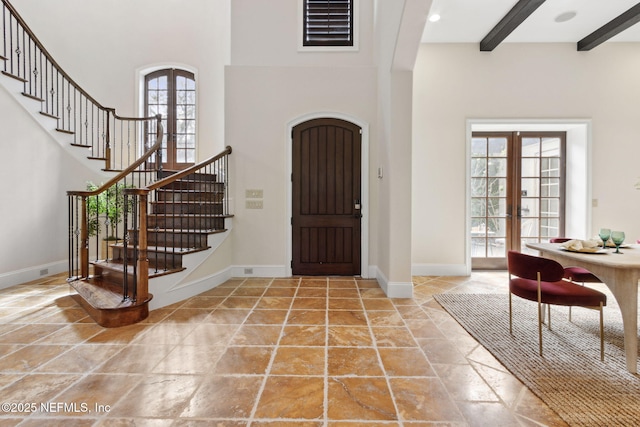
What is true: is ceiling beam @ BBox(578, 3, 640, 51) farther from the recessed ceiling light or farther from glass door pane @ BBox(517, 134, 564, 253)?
glass door pane @ BBox(517, 134, 564, 253)

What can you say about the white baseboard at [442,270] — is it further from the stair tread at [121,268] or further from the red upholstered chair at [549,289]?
the stair tread at [121,268]

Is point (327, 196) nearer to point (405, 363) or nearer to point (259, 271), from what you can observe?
point (259, 271)

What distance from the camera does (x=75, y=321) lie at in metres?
2.80

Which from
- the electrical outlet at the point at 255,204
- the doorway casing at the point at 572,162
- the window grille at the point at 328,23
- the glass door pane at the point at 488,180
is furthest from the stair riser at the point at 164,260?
the glass door pane at the point at 488,180

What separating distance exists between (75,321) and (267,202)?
8.45 ft

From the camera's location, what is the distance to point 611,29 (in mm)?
4008

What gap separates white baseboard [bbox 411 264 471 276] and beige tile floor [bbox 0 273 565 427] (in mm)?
1381

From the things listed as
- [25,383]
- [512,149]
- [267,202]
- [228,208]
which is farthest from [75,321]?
[512,149]

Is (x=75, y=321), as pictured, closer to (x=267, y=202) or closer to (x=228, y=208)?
(x=228, y=208)

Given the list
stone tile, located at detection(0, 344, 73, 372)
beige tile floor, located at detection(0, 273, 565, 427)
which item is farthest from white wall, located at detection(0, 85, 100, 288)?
stone tile, located at detection(0, 344, 73, 372)

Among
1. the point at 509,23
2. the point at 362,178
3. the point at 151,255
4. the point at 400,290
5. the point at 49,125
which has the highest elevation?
the point at 509,23

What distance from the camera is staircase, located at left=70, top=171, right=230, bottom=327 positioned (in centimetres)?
279

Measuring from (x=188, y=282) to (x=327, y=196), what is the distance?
2.25 metres

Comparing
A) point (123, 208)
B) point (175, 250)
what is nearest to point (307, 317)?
point (175, 250)
